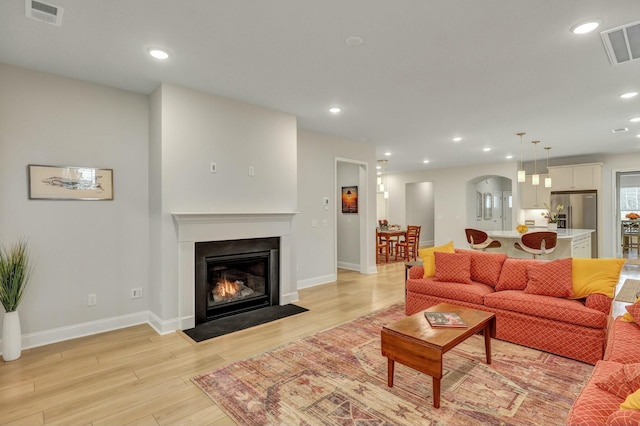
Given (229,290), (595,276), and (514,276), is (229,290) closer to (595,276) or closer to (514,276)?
(514,276)

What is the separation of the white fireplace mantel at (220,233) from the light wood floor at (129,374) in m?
0.48

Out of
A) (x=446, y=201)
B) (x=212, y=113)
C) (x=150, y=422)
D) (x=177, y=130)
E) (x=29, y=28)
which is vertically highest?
(x=29, y=28)

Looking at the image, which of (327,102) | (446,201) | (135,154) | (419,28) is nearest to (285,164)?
(327,102)

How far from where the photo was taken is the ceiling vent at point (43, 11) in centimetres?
224

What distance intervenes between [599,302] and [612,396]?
1.75m

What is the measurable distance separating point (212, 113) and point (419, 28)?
99.6 inches

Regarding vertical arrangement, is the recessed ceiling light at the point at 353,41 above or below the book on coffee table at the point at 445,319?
above

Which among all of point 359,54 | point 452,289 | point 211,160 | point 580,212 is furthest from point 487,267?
point 580,212

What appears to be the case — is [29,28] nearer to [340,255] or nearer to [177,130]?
[177,130]

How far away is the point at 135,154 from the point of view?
386 centimetres

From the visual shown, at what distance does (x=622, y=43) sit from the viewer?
2.68 metres

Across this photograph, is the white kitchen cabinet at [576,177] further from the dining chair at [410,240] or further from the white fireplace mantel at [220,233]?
the white fireplace mantel at [220,233]

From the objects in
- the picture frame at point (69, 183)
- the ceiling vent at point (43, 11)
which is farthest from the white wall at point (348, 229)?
the ceiling vent at point (43, 11)

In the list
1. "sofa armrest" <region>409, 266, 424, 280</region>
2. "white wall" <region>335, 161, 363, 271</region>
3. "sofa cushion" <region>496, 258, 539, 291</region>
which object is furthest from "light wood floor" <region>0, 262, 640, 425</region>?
"white wall" <region>335, 161, 363, 271</region>
